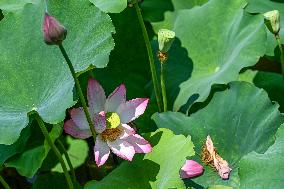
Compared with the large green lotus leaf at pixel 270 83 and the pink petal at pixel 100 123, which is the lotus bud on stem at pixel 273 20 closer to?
the large green lotus leaf at pixel 270 83

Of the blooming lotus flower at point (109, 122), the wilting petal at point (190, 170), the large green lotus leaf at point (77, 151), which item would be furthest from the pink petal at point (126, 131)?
the large green lotus leaf at point (77, 151)

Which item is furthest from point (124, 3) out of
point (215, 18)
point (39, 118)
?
point (39, 118)

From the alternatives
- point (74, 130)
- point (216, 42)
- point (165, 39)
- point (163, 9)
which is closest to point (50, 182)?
point (74, 130)

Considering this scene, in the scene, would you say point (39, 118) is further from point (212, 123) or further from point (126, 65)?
point (126, 65)

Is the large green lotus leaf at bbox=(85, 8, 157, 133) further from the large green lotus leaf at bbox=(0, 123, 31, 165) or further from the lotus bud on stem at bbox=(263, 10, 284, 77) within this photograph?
the lotus bud on stem at bbox=(263, 10, 284, 77)

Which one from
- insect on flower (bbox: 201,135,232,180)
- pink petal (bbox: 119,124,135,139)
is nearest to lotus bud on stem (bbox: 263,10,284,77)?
insect on flower (bbox: 201,135,232,180)
